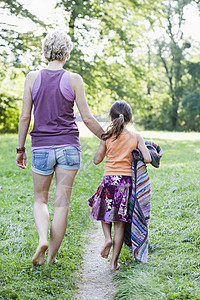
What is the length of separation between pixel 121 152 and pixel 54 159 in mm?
704

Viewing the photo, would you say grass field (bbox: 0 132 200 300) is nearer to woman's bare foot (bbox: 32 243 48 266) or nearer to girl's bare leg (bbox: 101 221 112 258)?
woman's bare foot (bbox: 32 243 48 266)

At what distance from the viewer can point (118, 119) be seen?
3.48 metres

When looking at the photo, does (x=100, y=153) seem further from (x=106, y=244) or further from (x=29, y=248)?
(x=29, y=248)

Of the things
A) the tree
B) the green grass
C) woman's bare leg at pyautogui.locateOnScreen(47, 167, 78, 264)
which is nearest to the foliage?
the green grass

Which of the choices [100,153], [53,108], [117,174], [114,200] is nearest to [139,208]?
[114,200]

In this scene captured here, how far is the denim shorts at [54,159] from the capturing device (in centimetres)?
314

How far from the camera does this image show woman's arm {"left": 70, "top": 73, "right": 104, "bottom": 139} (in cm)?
314

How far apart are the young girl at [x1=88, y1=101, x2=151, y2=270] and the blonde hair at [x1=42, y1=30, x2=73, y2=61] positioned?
0.72 m

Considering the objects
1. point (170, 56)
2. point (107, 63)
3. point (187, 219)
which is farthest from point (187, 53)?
point (187, 219)

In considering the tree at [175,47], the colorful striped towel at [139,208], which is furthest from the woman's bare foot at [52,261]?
the tree at [175,47]

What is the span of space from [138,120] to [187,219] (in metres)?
38.2

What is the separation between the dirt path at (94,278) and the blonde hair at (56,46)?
197 cm

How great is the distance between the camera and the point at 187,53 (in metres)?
38.7

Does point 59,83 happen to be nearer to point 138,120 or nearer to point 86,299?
point 86,299
